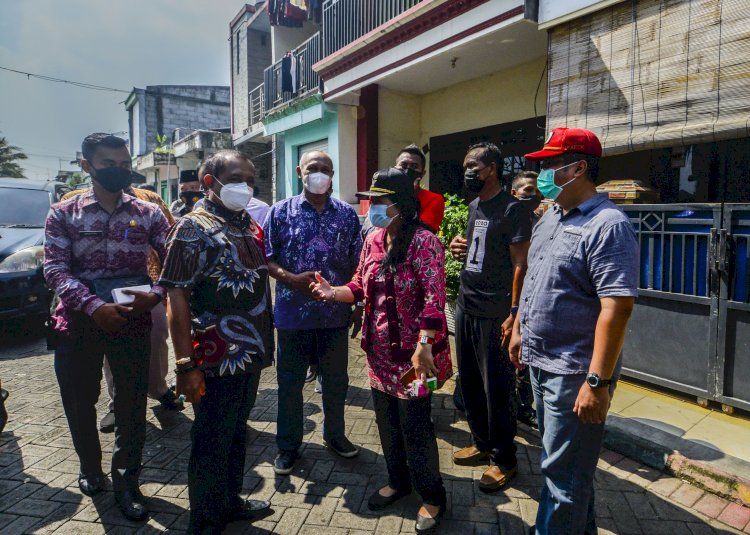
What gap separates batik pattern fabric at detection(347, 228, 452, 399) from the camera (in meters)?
2.31

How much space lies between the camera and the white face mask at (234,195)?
2293 millimetres

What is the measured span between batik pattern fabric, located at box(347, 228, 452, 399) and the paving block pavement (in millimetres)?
830

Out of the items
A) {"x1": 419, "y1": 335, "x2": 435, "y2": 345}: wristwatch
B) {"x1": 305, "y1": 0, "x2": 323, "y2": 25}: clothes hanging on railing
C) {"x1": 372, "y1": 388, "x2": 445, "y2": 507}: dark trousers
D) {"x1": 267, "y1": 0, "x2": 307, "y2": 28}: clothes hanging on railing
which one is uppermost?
{"x1": 267, "y1": 0, "x2": 307, "y2": 28}: clothes hanging on railing

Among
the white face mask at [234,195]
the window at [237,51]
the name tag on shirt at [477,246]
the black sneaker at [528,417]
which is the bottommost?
the black sneaker at [528,417]

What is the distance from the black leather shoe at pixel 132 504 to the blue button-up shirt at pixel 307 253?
1255mm

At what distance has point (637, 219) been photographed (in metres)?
4.10

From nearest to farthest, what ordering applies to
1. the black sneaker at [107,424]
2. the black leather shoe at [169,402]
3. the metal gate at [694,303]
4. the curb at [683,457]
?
→ 1. the curb at [683,457]
2. the metal gate at [694,303]
3. the black sneaker at [107,424]
4. the black leather shoe at [169,402]

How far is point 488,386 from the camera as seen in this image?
2908 millimetres

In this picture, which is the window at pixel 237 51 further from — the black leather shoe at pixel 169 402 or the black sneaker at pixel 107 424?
the black sneaker at pixel 107 424

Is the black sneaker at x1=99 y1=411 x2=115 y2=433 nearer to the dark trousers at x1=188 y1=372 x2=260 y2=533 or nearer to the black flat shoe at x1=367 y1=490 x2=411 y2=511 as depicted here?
the dark trousers at x1=188 y1=372 x2=260 y2=533

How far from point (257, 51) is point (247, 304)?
628 inches

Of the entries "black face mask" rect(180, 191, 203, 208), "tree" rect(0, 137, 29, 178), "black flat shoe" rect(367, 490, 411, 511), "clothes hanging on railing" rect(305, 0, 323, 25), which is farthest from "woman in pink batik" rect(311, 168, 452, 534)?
"tree" rect(0, 137, 29, 178)

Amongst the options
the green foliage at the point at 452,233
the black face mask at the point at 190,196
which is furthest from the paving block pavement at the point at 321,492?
the black face mask at the point at 190,196

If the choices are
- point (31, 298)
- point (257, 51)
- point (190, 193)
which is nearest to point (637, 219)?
point (190, 193)
